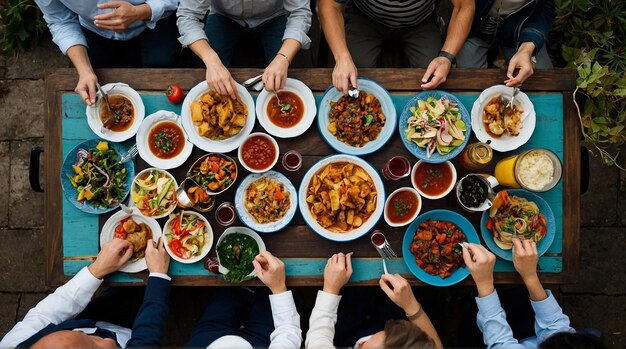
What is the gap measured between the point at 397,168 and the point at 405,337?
913 mm

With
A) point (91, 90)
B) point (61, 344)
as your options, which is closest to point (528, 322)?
point (61, 344)

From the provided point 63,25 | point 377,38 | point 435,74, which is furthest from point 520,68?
point 63,25

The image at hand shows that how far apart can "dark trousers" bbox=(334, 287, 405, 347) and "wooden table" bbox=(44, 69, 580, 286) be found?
0.54 meters

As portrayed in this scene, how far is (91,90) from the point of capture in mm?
2615

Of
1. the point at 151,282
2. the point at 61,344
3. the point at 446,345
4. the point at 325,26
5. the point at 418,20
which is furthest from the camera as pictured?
the point at 446,345

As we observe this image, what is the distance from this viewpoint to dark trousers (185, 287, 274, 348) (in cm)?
283

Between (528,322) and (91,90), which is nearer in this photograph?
(91,90)

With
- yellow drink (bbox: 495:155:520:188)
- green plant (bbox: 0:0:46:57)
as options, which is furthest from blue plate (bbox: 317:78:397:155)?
green plant (bbox: 0:0:46:57)

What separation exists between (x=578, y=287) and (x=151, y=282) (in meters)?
3.37

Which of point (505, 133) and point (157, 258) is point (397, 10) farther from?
point (157, 258)

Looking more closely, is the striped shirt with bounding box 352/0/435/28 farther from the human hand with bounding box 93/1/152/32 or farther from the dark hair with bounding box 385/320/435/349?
the dark hair with bounding box 385/320/435/349

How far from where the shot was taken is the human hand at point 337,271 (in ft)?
8.47

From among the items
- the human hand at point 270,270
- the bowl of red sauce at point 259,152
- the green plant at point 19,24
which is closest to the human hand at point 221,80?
the bowl of red sauce at point 259,152

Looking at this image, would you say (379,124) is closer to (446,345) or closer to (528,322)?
A: (528,322)
